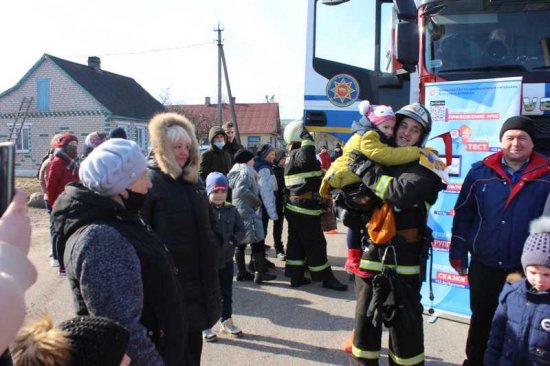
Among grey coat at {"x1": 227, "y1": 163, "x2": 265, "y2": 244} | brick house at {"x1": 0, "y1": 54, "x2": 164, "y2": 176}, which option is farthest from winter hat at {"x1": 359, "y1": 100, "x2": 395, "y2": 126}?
brick house at {"x1": 0, "y1": 54, "x2": 164, "y2": 176}

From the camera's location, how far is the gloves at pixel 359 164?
118 inches

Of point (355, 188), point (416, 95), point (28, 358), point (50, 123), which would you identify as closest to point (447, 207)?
point (416, 95)

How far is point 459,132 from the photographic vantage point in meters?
4.38

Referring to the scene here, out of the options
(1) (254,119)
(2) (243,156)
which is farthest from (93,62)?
(2) (243,156)

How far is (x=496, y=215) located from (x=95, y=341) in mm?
2734

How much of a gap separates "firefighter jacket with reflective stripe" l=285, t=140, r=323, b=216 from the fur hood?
2.74 metres

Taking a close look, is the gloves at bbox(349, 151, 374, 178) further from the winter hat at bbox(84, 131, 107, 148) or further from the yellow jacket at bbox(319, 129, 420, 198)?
the winter hat at bbox(84, 131, 107, 148)

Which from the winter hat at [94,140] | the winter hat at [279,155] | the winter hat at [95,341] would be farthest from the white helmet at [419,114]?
the winter hat at [279,155]

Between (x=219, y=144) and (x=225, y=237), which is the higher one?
(x=219, y=144)

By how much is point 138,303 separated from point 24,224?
760mm

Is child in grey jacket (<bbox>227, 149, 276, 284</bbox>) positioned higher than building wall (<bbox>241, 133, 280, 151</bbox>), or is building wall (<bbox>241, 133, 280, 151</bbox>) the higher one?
building wall (<bbox>241, 133, 280, 151</bbox>)

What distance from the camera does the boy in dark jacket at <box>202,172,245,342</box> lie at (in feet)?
14.4

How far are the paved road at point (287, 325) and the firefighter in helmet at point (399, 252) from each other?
96 centimetres

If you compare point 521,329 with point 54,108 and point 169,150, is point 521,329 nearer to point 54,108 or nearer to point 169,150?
point 169,150
